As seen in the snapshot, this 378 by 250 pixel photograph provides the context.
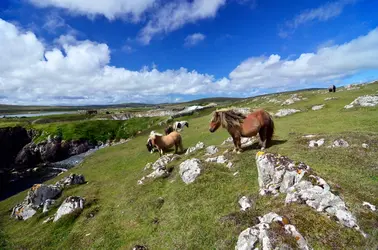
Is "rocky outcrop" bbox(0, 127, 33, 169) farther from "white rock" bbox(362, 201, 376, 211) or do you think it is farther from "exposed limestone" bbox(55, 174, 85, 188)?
"white rock" bbox(362, 201, 376, 211)

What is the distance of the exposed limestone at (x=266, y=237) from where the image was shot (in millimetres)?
8875

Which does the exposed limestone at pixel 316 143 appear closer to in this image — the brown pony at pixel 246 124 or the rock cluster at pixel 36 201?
the brown pony at pixel 246 124

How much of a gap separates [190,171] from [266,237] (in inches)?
415

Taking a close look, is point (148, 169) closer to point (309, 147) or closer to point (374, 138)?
point (309, 147)

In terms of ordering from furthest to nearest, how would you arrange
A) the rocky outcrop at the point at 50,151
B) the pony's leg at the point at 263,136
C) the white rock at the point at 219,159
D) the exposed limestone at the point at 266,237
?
the rocky outcrop at the point at 50,151, the white rock at the point at 219,159, the pony's leg at the point at 263,136, the exposed limestone at the point at 266,237

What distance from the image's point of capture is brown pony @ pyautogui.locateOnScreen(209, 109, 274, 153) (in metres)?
19.3

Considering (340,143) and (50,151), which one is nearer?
(340,143)

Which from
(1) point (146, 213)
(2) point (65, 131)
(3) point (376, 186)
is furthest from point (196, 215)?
(2) point (65, 131)

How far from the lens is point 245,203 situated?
13211 mm

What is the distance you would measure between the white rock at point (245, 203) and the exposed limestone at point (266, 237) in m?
2.82

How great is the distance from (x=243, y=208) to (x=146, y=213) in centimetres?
728

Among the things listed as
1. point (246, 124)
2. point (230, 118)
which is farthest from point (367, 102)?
point (230, 118)

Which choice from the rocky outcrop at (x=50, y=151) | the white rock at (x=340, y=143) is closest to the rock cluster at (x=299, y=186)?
the white rock at (x=340, y=143)

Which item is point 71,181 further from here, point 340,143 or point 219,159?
point 340,143
